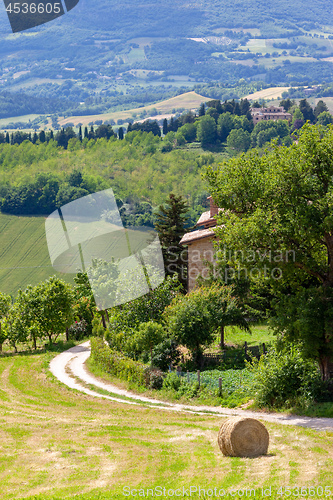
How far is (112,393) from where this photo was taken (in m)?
26.6

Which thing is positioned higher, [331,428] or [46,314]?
[331,428]

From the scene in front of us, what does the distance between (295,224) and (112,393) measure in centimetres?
1249

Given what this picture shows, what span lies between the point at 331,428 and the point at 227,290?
1411 centimetres

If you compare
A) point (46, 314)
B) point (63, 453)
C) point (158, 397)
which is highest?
point (63, 453)

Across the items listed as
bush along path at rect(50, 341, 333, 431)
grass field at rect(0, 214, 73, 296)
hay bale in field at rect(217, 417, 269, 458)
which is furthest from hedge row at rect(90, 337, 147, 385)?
grass field at rect(0, 214, 73, 296)

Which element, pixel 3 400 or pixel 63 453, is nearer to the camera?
pixel 63 453

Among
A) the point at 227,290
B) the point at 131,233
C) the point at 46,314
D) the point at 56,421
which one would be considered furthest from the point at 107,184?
the point at 56,421

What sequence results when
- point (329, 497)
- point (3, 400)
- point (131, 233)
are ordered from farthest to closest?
1. point (131, 233)
2. point (3, 400)
3. point (329, 497)

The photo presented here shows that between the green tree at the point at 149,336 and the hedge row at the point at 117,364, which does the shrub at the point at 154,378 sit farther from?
the green tree at the point at 149,336

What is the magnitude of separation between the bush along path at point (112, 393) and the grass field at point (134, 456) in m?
1.71

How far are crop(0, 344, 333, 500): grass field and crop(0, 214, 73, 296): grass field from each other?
102m

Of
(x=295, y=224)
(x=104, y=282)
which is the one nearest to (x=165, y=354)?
(x=295, y=224)

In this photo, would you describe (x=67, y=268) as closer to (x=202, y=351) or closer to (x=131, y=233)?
(x=131, y=233)

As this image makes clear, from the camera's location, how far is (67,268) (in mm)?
125625
